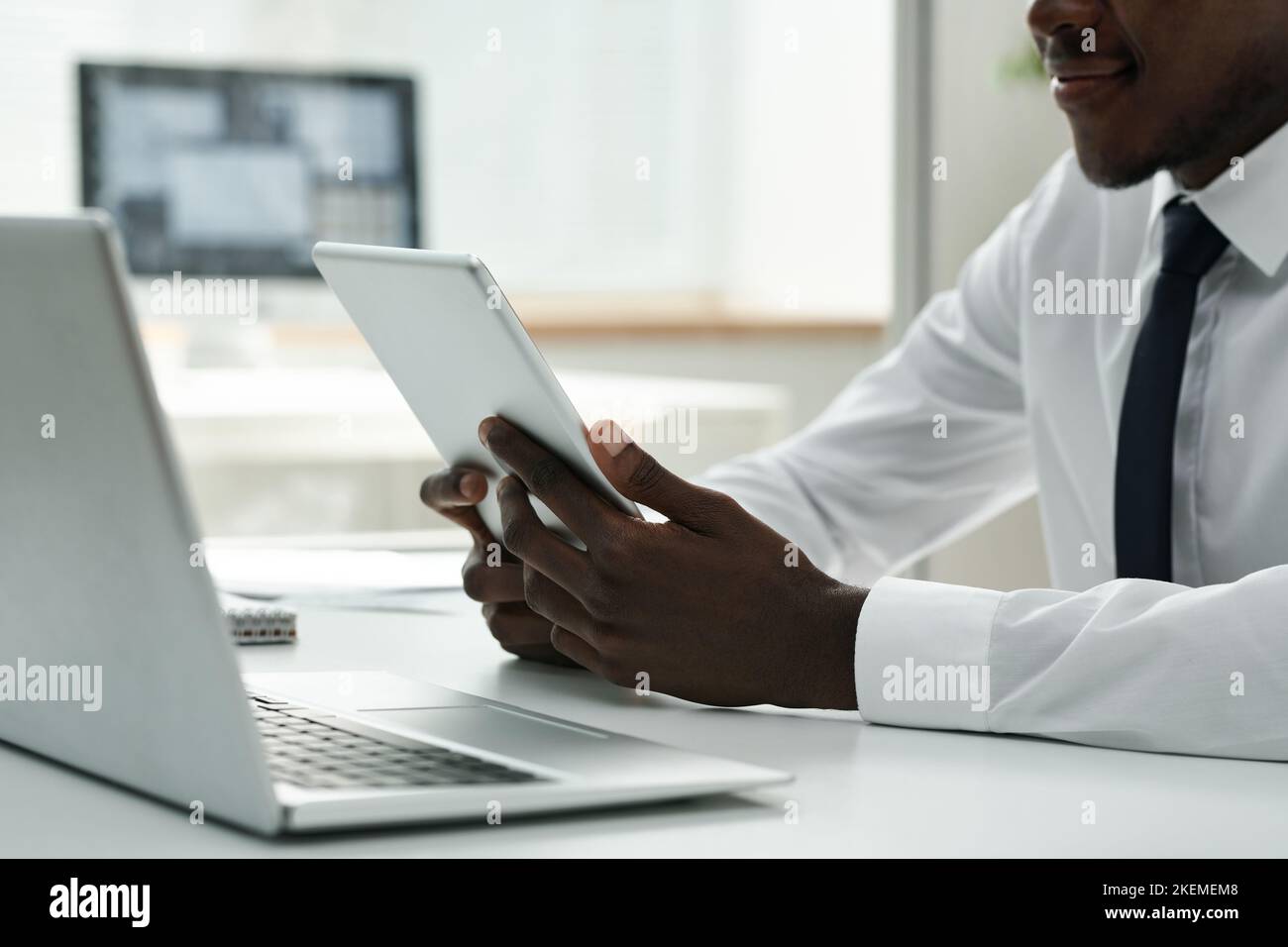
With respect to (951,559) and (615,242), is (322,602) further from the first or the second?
(615,242)

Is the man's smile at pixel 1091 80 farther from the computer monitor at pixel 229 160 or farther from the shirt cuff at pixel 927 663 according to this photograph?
the computer monitor at pixel 229 160

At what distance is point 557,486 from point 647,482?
0.16 ft

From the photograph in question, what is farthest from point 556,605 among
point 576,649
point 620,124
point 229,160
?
point 620,124

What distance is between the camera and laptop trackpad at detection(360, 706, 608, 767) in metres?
0.66

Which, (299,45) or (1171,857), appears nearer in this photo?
(1171,857)

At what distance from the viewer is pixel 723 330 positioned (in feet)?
13.9

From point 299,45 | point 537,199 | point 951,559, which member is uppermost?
point 299,45

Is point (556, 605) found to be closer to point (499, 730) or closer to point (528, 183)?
point (499, 730)

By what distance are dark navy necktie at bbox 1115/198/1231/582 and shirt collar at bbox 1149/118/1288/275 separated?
0.03 metres

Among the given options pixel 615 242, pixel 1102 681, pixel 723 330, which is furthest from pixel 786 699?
pixel 615 242

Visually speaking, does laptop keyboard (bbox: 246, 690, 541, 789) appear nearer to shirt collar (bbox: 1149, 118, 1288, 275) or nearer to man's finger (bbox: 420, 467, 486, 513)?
man's finger (bbox: 420, 467, 486, 513)

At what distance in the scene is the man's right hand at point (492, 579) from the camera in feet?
3.11

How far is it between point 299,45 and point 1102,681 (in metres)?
3.73

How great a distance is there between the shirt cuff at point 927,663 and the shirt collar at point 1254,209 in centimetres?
47
